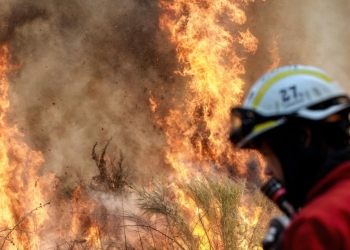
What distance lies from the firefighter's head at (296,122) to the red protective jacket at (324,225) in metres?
0.21

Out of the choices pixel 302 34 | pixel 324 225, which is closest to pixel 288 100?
pixel 324 225

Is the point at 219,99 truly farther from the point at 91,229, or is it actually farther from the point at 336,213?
the point at 336,213

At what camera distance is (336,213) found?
1.27 meters

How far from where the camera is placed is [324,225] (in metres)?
1.24

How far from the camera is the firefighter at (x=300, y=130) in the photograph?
1.51 m

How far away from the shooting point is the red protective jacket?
1233 mm

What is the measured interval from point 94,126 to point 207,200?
4.97m

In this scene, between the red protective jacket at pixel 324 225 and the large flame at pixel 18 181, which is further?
the large flame at pixel 18 181

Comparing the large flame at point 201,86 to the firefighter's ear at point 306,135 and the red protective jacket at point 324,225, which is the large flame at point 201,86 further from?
the red protective jacket at point 324,225

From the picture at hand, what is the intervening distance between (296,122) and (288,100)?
0.29 feet

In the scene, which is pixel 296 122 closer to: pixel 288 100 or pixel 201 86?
pixel 288 100

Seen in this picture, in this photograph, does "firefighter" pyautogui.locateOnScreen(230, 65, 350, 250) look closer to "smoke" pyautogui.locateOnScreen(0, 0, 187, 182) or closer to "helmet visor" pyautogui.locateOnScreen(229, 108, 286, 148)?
"helmet visor" pyautogui.locateOnScreen(229, 108, 286, 148)

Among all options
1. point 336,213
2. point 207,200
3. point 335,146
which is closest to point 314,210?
point 336,213

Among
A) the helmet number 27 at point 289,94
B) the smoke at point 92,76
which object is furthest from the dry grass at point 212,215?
the smoke at point 92,76
